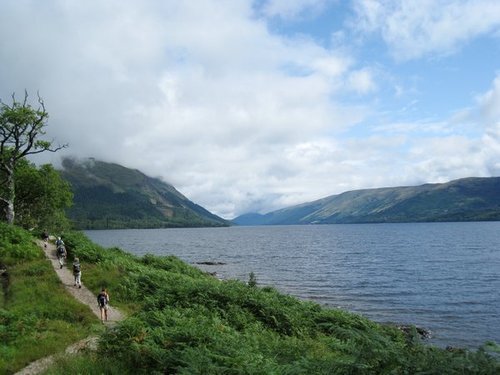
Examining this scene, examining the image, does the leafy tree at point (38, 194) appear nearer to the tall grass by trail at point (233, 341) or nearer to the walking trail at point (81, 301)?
the walking trail at point (81, 301)

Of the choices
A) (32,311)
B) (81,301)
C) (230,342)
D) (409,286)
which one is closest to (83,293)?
(81,301)

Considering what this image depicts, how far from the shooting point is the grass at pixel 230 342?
8.64 meters

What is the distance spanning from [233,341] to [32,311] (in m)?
13.4

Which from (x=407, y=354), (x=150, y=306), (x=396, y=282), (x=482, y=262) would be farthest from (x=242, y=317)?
(x=482, y=262)

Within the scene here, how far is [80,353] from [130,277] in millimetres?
17064

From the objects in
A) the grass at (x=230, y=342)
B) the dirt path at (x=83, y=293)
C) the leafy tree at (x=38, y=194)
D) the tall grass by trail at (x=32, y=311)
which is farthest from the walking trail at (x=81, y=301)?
the leafy tree at (x=38, y=194)

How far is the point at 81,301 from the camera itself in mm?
26188

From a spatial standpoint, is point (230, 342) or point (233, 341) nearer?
point (230, 342)

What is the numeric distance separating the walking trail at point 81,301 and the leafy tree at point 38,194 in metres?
18.9

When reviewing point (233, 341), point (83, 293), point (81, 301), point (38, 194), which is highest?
point (38, 194)

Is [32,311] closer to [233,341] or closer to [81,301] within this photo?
[81,301]

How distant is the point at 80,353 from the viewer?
1520 centimetres

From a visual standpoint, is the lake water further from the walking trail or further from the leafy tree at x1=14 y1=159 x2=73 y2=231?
the leafy tree at x1=14 y1=159 x2=73 y2=231

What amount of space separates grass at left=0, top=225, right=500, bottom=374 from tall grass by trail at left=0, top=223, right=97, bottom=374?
857mm
